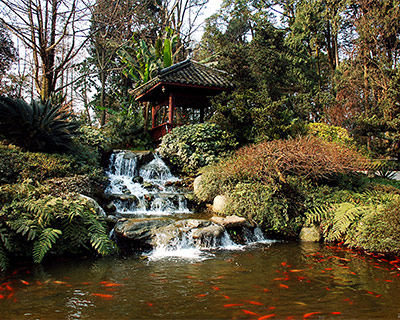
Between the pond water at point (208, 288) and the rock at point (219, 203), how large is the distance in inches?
101

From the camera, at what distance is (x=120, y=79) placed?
26.6 m

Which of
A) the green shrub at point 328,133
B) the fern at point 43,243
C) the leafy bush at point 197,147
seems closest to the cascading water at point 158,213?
the leafy bush at point 197,147

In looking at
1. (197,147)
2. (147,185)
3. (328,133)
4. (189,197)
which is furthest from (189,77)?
(189,197)

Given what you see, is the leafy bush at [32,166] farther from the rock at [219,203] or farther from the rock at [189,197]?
the rock at [219,203]

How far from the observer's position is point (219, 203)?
27.4 ft

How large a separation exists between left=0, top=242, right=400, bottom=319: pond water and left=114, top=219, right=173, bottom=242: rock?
0.59 m

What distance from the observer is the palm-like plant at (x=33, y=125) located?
8.20 meters

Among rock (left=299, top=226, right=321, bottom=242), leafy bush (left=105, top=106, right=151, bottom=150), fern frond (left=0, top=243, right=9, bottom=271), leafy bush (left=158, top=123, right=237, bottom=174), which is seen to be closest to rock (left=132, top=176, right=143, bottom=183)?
leafy bush (left=158, top=123, right=237, bottom=174)

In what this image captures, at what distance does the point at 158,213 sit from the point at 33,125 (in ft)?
13.5

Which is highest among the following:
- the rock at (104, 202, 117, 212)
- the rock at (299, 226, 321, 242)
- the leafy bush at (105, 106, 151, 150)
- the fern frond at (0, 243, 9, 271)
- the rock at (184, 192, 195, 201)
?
the leafy bush at (105, 106, 151, 150)

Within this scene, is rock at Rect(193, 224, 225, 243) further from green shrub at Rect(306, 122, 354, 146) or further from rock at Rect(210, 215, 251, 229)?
green shrub at Rect(306, 122, 354, 146)

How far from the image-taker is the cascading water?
608cm

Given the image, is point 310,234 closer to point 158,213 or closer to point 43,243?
point 158,213

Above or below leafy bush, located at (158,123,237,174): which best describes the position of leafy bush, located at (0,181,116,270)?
below
